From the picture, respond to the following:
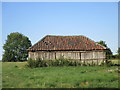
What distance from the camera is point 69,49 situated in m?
32.3

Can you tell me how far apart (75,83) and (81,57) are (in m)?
19.9

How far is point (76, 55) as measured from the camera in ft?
106

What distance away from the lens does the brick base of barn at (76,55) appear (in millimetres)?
32250

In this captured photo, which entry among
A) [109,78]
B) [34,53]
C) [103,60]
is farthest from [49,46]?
[109,78]

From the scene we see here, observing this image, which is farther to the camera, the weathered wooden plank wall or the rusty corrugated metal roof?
the rusty corrugated metal roof

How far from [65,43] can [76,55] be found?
2796mm

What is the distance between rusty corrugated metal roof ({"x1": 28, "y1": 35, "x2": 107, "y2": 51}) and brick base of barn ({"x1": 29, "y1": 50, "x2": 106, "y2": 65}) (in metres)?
0.63

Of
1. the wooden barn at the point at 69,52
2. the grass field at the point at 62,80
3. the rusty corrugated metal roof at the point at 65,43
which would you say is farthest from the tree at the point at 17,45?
the grass field at the point at 62,80

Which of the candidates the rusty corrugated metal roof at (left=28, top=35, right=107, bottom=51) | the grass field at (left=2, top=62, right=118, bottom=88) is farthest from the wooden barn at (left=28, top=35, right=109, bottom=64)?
the grass field at (left=2, top=62, right=118, bottom=88)

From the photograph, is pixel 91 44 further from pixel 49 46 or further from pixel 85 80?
pixel 85 80

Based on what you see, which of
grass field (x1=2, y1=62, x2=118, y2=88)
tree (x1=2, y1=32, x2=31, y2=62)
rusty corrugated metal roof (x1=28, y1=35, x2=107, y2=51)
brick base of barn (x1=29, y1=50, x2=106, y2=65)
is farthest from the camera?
tree (x1=2, y1=32, x2=31, y2=62)

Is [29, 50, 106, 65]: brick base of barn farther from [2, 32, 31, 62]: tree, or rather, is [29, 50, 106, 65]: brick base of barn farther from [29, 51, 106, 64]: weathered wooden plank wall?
[2, 32, 31, 62]: tree

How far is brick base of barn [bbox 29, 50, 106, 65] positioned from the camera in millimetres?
32250

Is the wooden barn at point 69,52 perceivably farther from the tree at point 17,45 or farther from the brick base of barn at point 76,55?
the tree at point 17,45
